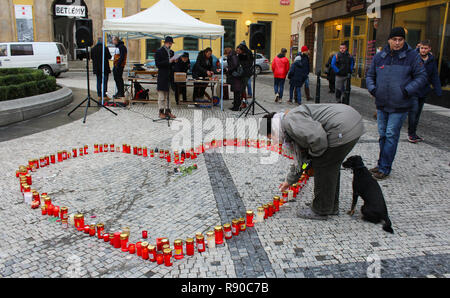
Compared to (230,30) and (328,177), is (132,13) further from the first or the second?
(328,177)

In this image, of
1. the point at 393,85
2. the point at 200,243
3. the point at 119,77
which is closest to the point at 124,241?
the point at 200,243

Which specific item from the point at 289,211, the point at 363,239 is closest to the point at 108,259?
the point at 289,211

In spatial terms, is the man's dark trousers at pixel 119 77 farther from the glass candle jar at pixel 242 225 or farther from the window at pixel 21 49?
the window at pixel 21 49

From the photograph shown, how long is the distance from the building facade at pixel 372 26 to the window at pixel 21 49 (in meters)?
16.9

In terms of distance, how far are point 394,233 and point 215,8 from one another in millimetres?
29674

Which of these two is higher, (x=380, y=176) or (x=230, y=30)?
(x=230, y=30)

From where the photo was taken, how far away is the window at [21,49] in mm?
20453

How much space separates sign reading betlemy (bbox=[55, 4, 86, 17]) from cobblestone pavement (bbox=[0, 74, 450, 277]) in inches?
993

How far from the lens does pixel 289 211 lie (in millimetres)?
4598

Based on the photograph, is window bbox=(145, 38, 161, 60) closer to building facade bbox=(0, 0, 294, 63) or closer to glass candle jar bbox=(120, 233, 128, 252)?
building facade bbox=(0, 0, 294, 63)

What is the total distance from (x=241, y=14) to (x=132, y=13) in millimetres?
8530

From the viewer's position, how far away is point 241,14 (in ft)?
103

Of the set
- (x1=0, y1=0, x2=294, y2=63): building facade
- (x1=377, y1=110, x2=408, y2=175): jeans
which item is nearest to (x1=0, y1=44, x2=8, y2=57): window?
(x1=0, y1=0, x2=294, y2=63): building facade
